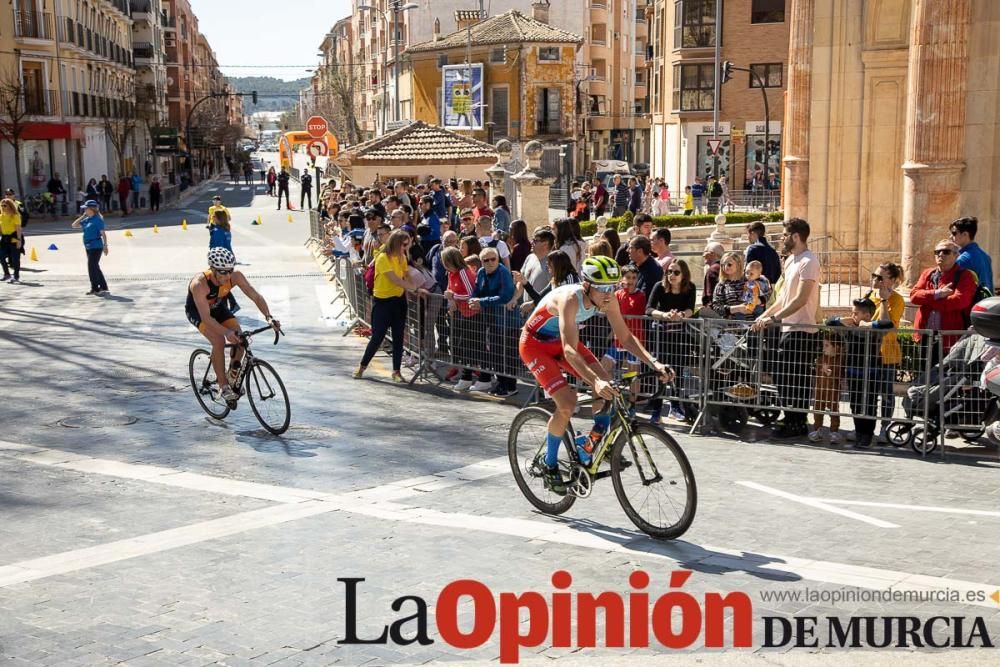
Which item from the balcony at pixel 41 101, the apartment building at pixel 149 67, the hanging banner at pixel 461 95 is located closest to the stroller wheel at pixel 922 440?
the balcony at pixel 41 101

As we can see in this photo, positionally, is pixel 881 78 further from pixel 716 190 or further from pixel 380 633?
pixel 716 190

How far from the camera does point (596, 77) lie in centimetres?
8450

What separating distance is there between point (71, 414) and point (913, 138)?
493 inches

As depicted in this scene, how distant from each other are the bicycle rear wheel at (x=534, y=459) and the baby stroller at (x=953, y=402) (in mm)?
3758

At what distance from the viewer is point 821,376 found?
10.9 m

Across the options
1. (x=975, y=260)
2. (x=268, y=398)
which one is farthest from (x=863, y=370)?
(x=268, y=398)

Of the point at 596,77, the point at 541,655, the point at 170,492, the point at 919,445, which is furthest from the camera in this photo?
the point at 596,77

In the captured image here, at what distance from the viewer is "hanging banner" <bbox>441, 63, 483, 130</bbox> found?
65.9 metres

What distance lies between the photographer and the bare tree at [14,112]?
170 ft

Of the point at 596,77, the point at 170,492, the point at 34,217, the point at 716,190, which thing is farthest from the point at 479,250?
the point at 596,77

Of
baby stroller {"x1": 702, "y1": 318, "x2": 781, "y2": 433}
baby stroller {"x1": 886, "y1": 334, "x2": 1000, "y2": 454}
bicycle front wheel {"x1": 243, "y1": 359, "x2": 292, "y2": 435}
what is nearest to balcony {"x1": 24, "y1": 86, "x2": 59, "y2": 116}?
bicycle front wheel {"x1": 243, "y1": 359, "x2": 292, "y2": 435}

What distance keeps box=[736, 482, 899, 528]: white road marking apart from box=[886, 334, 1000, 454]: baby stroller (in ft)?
6.62

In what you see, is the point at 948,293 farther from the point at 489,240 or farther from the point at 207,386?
the point at 207,386

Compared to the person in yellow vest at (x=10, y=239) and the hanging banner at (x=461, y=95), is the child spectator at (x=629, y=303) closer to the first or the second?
the person in yellow vest at (x=10, y=239)
